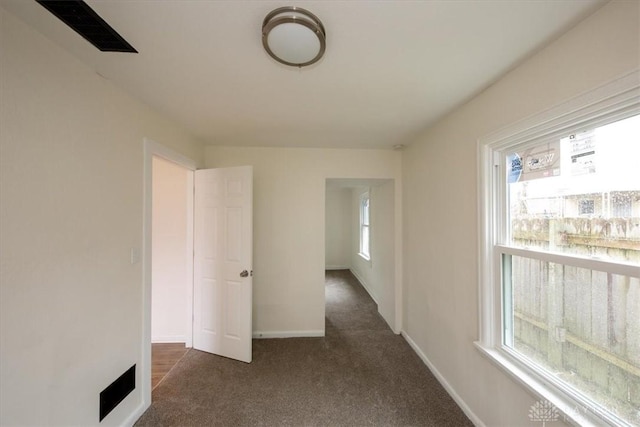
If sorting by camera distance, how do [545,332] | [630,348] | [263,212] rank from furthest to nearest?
1. [263,212]
2. [545,332]
3. [630,348]

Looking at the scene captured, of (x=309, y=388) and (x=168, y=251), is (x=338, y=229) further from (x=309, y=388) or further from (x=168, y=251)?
(x=309, y=388)

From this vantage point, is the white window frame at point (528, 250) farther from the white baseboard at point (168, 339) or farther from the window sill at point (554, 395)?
the white baseboard at point (168, 339)

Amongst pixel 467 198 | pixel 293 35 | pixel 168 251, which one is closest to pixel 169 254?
pixel 168 251

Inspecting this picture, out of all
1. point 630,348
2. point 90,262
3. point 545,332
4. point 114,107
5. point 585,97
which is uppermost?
point 114,107

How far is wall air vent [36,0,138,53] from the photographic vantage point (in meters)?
0.97

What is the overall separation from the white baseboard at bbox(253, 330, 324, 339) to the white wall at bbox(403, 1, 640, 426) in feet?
3.80

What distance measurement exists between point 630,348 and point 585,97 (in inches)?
43.4

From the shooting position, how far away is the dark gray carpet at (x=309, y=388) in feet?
5.93

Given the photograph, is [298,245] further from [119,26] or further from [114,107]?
[119,26]

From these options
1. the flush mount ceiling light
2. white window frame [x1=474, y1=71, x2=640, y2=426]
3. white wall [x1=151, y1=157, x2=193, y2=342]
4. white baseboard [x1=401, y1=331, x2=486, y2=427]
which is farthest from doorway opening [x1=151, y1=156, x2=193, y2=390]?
white window frame [x1=474, y1=71, x2=640, y2=426]

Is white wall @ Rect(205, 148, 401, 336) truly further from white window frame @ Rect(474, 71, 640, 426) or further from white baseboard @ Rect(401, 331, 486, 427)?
white window frame @ Rect(474, 71, 640, 426)

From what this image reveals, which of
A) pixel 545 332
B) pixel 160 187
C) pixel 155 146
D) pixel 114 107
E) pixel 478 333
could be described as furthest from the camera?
pixel 160 187

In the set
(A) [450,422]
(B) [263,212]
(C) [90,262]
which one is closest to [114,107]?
(C) [90,262]

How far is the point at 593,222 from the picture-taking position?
112 centimetres
